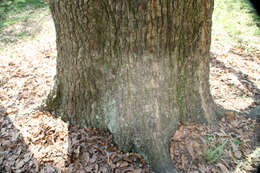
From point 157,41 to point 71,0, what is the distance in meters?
1.02

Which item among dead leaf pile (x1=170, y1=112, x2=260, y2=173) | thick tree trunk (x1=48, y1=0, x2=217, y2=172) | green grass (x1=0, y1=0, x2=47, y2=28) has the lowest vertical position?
dead leaf pile (x1=170, y1=112, x2=260, y2=173)

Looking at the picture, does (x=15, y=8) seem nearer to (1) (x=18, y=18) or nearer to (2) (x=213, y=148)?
(1) (x=18, y=18)

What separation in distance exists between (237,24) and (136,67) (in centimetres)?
600

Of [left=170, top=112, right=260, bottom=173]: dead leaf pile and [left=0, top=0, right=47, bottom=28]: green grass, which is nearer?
[left=170, top=112, right=260, bottom=173]: dead leaf pile

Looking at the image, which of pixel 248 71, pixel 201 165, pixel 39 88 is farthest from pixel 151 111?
pixel 248 71

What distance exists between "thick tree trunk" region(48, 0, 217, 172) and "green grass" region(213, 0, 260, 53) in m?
3.87

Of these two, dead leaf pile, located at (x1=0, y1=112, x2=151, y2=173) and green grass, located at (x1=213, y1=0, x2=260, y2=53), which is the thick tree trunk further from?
green grass, located at (x1=213, y1=0, x2=260, y2=53)

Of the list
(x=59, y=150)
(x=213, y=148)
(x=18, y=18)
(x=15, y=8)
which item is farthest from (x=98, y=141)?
(x=15, y=8)

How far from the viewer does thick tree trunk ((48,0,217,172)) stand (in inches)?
76.7

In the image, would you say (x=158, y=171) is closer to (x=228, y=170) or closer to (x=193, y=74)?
(x=228, y=170)

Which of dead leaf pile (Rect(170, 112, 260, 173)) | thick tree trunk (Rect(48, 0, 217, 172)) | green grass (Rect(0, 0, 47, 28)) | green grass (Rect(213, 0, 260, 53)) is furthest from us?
green grass (Rect(0, 0, 47, 28))

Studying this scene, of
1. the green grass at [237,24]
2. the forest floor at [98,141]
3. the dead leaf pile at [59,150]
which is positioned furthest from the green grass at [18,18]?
the green grass at [237,24]

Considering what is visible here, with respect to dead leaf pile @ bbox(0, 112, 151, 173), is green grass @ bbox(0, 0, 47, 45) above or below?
above

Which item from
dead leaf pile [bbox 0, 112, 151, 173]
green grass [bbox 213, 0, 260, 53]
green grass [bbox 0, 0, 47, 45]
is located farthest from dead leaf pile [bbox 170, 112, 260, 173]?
green grass [bbox 0, 0, 47, 45]
